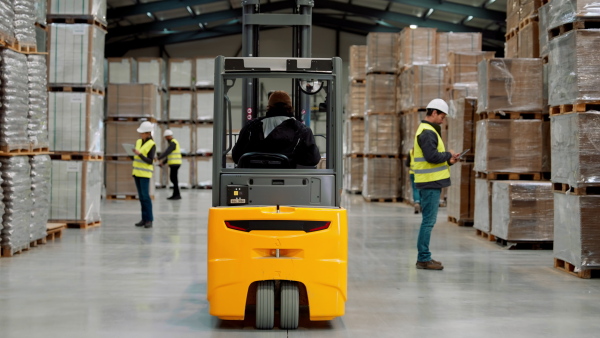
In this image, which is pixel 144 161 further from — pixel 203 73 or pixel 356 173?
pixel 203 73

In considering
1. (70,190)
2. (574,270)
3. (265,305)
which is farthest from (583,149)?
(70,190)

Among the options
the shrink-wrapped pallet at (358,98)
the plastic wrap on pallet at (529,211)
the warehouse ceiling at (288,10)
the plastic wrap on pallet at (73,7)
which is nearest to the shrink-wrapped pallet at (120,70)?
the warehouse ceiling at (288,10)

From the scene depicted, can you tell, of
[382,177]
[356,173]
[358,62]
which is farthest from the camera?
[356,173]

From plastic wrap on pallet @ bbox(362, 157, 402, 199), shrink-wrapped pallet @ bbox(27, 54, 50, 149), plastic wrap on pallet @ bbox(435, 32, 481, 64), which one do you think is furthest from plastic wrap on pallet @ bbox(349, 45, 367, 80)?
shrink-wrapped pallet @ bbox(27, 54, 50, 149)

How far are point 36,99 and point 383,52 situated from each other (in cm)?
920

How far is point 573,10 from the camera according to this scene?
257 inches

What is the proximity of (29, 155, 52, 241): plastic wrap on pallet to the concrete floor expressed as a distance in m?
0.24

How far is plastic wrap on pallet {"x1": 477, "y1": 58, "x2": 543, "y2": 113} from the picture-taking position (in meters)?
8.59

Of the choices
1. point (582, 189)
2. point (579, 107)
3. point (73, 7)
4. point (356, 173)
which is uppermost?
point (73, 7)

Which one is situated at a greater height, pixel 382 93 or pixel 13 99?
pixel 382 93

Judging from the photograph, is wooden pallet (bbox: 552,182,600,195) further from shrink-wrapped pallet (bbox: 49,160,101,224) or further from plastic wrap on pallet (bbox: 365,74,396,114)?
plastic wrap on pallet (bbox: 365,74,396,114)

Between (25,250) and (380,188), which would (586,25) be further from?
(380,188)

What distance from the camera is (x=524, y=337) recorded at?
173 inches

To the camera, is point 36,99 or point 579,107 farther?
point 36,99
